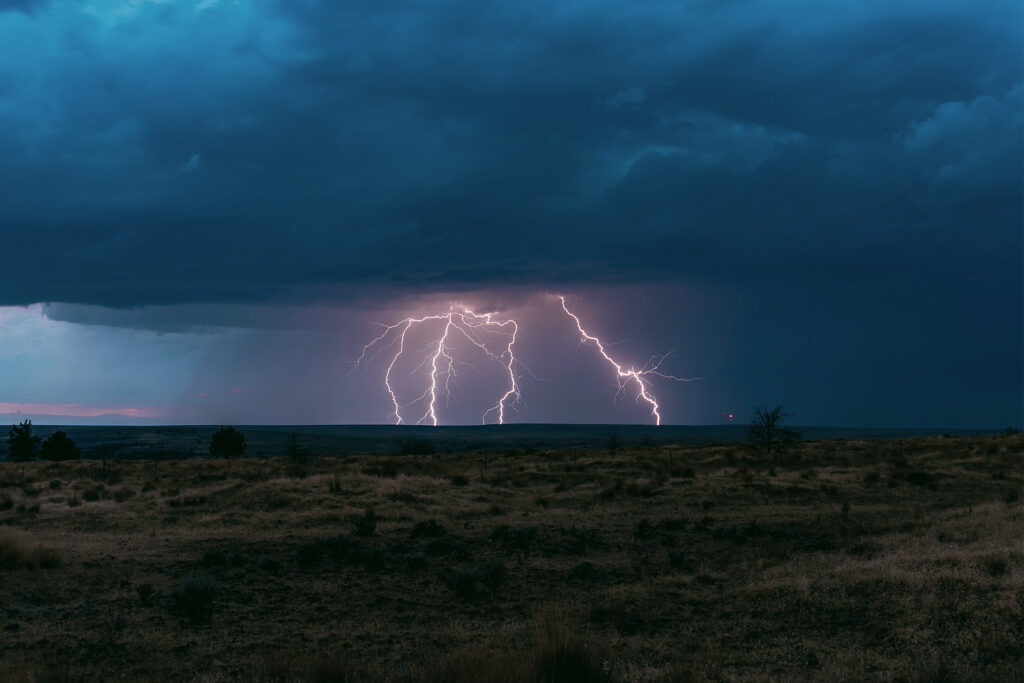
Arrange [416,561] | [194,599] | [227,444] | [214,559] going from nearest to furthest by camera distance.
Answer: [194,599], [416,561], [214,559], [227,444]

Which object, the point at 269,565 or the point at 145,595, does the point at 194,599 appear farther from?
the point at 269,565

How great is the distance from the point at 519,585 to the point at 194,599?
18.7 feet

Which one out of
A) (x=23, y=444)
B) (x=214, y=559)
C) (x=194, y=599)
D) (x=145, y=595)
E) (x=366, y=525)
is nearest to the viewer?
(x=194, y=599)

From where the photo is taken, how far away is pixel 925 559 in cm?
1301

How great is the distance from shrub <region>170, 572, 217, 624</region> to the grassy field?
0.04 metres

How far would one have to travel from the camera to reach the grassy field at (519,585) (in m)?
9.20

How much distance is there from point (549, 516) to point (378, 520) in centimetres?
494

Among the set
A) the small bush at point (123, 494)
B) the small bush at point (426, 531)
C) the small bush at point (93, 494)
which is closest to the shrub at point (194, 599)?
the small bush at point (426, 531)

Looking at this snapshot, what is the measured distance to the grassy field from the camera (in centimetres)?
920

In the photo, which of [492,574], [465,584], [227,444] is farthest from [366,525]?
[227,444]

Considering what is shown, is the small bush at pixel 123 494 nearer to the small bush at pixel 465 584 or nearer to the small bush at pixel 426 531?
the small bush at pixel 426 531

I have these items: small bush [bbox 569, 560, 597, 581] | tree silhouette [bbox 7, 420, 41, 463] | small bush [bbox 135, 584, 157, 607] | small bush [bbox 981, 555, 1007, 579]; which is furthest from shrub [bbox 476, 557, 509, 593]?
tree silhouette [bbox 7, 420, 41, 463]

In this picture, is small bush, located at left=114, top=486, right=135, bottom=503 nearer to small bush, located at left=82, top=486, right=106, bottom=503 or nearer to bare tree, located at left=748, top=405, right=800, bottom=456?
small bush, located at left=82, top=486, right=106, bottom=503

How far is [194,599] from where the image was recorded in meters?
12.4
